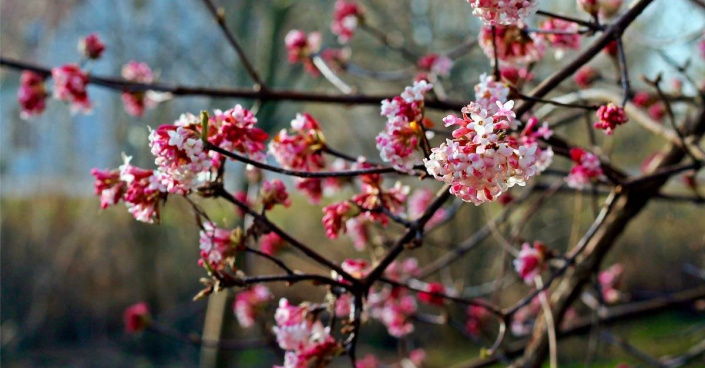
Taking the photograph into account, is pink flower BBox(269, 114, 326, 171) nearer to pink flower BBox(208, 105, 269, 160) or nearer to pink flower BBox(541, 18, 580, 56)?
pink flower BBox(208, 105, 269, 160)

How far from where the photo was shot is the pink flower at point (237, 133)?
3.41 ft

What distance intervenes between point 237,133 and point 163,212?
7647 millimetres

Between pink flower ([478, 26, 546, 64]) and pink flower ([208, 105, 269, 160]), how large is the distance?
0.52 m

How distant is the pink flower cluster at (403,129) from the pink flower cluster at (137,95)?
1.43 metres

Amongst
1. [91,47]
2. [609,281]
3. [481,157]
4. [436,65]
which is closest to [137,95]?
[91,47]

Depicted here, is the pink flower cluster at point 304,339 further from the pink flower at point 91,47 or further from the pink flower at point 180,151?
the pink flower at point 91,47

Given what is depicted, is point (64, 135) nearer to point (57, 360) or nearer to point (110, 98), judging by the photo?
point (110, 98)

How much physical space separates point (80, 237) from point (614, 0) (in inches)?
282

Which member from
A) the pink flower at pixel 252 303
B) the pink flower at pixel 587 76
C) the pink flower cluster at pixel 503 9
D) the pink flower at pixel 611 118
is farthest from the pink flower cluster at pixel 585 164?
the pink flower at pixel 587 76

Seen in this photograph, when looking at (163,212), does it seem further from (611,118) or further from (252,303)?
(611,118)

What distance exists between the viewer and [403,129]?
1.02 m

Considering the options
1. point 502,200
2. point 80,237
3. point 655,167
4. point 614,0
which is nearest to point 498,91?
point 655,167

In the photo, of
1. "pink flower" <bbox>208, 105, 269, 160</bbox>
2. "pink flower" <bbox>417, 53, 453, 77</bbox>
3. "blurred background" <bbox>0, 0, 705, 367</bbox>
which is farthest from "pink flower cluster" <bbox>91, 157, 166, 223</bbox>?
"blurred background" <bbox>0, 0, 705, 367</bbox>

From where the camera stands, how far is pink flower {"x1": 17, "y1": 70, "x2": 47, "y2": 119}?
2098 mm
